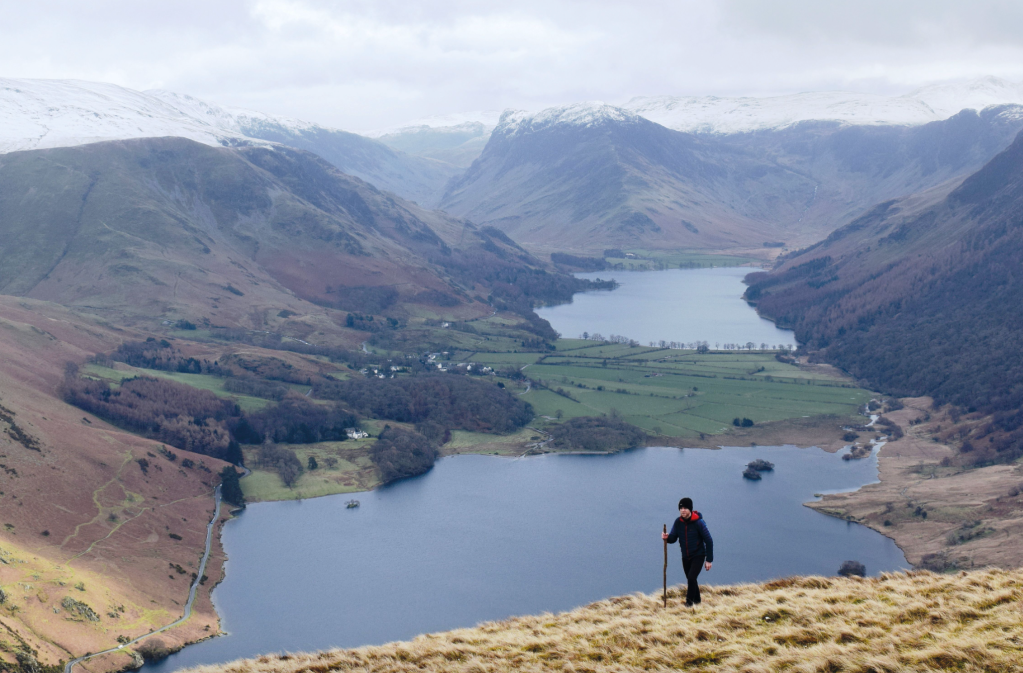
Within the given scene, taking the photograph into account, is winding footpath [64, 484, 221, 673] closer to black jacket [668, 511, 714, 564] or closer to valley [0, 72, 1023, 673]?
valley [0, 72, 1023, 673]

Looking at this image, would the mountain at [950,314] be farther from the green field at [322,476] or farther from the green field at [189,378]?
the green field at [189,378]

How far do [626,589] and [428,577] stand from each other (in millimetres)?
16450

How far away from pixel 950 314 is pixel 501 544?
351ft

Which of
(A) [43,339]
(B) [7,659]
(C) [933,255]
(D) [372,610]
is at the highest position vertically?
(C) [933,255]

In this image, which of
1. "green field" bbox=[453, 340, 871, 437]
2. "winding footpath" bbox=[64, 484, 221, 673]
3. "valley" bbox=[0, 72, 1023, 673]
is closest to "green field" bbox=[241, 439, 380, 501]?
"valley" bbox=[0, 72, 1023, 673]

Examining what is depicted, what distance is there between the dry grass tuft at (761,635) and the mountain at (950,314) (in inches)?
3275

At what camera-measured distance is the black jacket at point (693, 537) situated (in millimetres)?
22844

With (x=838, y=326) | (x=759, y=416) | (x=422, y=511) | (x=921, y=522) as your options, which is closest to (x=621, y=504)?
(x=422, y=511)

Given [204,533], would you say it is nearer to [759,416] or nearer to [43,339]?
[43,339]

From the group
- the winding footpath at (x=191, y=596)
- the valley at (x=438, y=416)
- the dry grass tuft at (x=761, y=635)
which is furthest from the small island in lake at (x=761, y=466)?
the dry grass tuft at (x=761, y=635)

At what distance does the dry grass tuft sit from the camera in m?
20.2

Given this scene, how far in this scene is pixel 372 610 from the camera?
6819cm

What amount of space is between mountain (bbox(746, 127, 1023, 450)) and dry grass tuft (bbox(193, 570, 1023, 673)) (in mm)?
83186

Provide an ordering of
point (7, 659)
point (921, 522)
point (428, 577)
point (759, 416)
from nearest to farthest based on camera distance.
A: point (7, 659)
point (428, 577)
point (921, 522)
point (759, 416)
